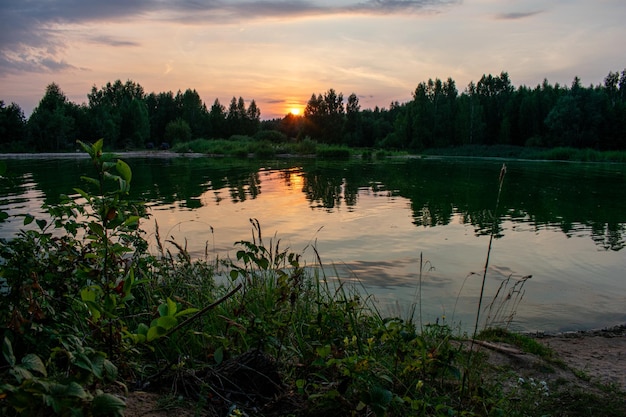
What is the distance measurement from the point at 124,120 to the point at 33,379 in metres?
102

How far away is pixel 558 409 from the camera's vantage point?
153 inches

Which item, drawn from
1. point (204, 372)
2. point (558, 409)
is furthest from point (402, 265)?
point (204, 372)

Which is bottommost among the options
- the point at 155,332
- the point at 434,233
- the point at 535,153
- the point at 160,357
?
the point at 434,233

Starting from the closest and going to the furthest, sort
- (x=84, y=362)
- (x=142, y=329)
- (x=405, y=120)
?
(x=84, y=362) → (x=142, y=329) → (x=405, y=120)

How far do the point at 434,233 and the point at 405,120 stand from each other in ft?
262

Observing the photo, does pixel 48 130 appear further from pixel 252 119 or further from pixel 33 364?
pixel 33 364

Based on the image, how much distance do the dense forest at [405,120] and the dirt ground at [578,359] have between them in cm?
7568

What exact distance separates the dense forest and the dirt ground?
248ft

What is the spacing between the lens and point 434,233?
13148mm

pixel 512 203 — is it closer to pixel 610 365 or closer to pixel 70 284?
pixel 610 365

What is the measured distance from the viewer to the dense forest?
74438mm

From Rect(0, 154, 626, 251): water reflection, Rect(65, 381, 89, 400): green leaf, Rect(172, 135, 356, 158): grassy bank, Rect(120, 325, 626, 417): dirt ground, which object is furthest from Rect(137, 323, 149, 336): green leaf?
Rect(172, 135, 356, 158): grassy bank

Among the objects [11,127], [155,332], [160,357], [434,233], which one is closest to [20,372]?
[155,332]

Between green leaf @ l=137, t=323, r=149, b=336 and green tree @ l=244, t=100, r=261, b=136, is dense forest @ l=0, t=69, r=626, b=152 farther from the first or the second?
green leaf @ l=137, t=323, r=149, b=336
